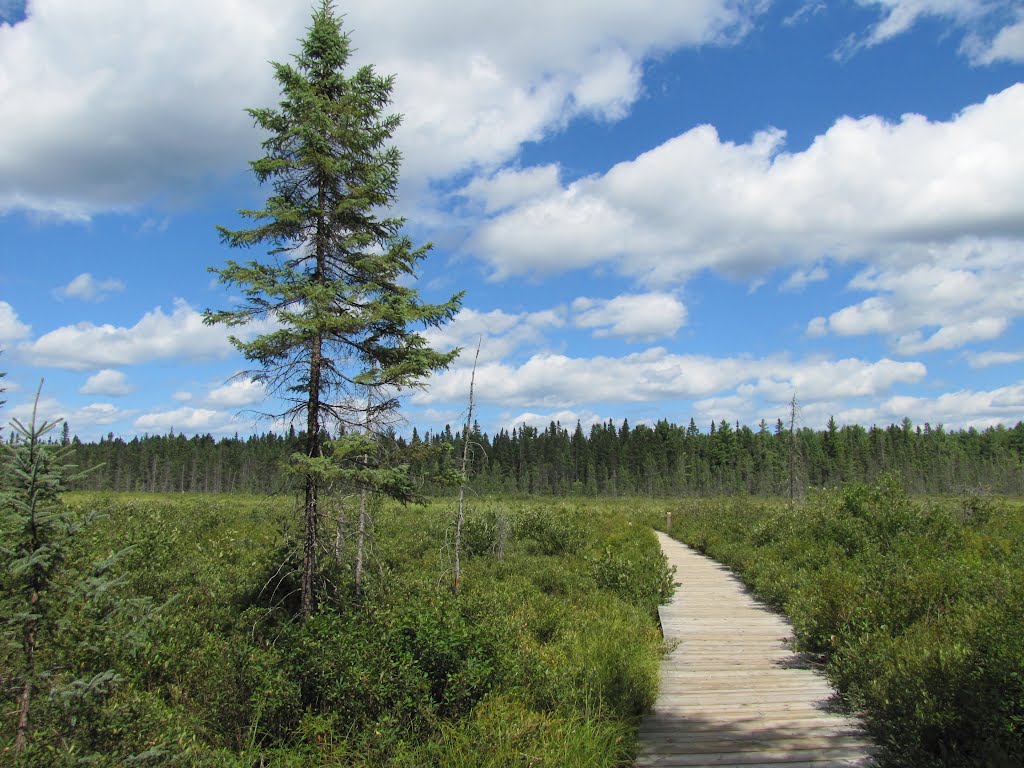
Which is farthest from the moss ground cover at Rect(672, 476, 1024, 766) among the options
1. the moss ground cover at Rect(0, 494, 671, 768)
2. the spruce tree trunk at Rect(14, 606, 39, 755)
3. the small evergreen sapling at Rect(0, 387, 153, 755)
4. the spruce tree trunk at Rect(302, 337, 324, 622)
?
the spruce tree trunk at Rect(302, 337, 324, 622)

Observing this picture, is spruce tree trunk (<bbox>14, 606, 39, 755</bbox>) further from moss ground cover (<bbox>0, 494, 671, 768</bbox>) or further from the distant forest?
the distant forest

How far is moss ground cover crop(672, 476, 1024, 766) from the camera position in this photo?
5154 millimetres

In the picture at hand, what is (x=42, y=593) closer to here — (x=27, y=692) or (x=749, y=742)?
(x=27, y=692)

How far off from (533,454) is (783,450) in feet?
150

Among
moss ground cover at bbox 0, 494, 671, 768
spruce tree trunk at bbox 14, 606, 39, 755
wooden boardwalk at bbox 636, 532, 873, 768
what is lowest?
wooden boardwalk at bbox 636, 532, 873, 768

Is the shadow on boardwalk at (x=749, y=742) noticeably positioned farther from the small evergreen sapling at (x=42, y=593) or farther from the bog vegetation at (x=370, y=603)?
the small evergreen sapling at (x=42, y=593)

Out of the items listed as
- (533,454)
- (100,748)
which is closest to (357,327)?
(100,748)

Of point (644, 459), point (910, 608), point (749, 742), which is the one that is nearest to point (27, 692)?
point (749, 742)

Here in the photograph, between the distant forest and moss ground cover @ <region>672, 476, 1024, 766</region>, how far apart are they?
272 ft

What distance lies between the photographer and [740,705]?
691 cm

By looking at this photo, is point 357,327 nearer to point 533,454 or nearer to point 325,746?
point 325,746

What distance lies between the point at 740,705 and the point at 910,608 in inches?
126

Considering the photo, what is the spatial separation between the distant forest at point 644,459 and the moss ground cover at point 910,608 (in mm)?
82771

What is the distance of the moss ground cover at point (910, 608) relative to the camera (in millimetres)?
5154
